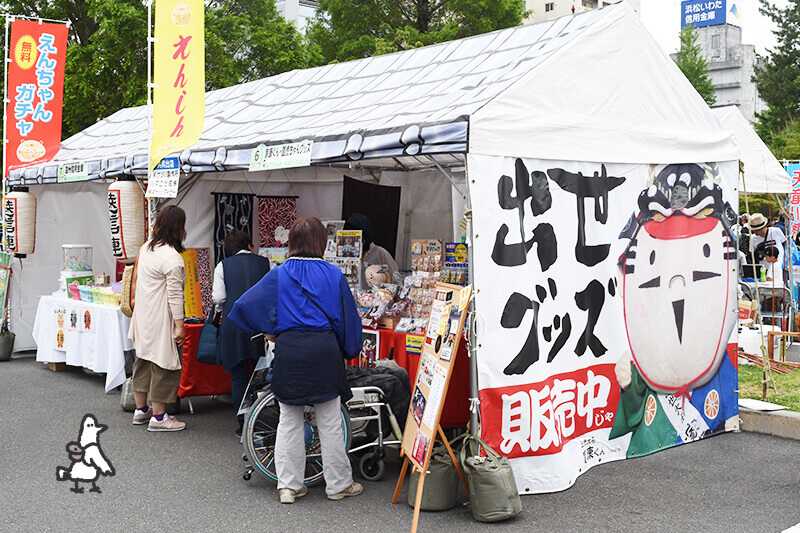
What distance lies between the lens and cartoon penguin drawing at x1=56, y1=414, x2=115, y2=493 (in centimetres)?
515

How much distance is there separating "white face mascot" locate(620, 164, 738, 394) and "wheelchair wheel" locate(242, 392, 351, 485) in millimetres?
2240

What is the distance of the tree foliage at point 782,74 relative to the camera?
31.5 metres

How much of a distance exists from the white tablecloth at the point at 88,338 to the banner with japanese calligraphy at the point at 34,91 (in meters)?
2.12

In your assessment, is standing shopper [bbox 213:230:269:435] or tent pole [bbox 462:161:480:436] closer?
tent pole [bbox 462:161:480:436]

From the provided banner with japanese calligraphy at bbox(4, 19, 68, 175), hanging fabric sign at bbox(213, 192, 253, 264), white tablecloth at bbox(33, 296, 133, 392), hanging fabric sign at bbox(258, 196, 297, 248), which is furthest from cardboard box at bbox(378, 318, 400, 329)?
banner with japanese calligraphy at bbox(4, 19, 68, 175)

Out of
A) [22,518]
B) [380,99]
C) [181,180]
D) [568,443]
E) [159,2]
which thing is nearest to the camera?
[22,518]

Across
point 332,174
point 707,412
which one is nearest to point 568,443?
point 707,412

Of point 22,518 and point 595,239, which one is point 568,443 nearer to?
point 595,239

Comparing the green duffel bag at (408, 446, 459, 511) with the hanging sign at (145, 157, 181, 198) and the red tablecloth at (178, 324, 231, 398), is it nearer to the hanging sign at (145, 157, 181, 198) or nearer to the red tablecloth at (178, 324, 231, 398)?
the red tablecloth at (178, 324, 231, 398)

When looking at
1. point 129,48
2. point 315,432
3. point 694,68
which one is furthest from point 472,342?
point 694,68

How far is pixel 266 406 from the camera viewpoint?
501cm

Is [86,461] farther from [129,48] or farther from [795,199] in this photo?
[129,48]

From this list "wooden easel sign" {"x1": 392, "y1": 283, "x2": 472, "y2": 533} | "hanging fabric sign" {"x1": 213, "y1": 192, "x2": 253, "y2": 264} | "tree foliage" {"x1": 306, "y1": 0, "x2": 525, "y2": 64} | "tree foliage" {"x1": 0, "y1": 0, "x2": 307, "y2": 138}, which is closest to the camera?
"wooden easel sign" {"x1": 392, "y1": 283, "x2": 472, "y2": 533}

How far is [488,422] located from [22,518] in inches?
107
